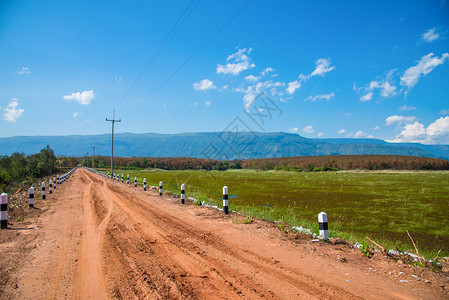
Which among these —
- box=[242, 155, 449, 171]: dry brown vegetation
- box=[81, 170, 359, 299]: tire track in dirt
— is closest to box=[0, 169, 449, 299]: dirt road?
box=[81, 170, 359, 299]: tire track in dirt

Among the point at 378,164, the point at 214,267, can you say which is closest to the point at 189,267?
the point at 214,267

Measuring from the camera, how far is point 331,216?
1013 centimetres

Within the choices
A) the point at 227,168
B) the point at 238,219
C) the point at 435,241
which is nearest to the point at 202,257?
the point at 238,219

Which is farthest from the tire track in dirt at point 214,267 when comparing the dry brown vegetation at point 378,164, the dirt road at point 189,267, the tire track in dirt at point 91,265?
the dry brown vegetation at point 378,164

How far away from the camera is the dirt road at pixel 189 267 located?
3391mm

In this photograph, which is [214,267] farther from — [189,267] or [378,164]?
[378,164]

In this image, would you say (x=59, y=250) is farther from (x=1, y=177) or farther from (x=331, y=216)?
(x=1, y=177)

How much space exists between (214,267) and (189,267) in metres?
0.44

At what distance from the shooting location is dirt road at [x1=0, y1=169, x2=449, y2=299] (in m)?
3.39

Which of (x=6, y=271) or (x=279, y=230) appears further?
(x=279, y=230)

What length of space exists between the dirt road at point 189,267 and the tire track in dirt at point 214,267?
0.05 ft

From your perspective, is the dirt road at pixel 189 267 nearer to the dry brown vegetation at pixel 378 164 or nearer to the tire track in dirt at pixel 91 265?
the tire track in dirt at pixel 91 265

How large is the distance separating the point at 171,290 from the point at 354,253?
389 cm

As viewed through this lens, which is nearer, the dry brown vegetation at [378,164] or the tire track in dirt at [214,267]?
the tire track in dirt at [214,267]
